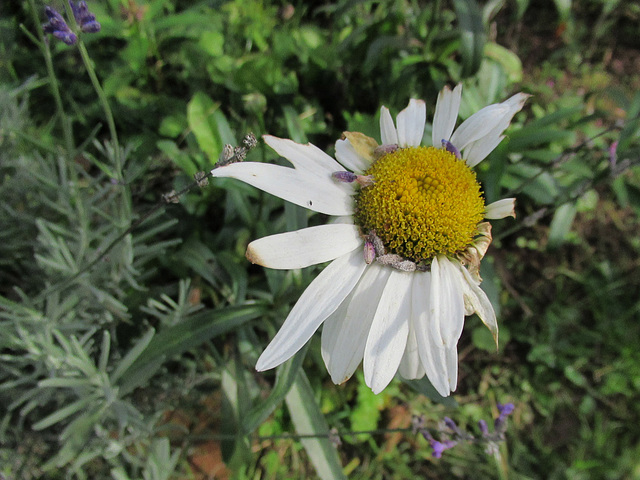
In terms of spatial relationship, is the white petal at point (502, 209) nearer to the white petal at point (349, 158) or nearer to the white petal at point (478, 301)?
the white petal at point (478, 301)

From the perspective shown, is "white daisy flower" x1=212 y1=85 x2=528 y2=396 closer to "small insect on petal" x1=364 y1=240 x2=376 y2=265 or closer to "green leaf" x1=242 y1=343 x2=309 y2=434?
"small insect on petal" x1=364 y1=240 x2=376 y2=265

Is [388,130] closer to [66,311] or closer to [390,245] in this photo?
[390,245]

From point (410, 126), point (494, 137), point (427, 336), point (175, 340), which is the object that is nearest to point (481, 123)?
point (494, 137)

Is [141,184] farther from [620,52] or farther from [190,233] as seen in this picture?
[620,52]

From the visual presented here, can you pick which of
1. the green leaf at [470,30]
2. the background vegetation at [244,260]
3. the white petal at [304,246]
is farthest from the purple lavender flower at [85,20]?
the green leaf at [470,30]

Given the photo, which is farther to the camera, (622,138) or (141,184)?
(141,184)

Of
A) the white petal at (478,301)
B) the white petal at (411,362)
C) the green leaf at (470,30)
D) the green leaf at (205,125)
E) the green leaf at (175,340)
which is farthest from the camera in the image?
the green leaf at (470,30)

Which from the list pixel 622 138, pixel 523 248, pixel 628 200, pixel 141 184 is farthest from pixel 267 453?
pixel 628 200
